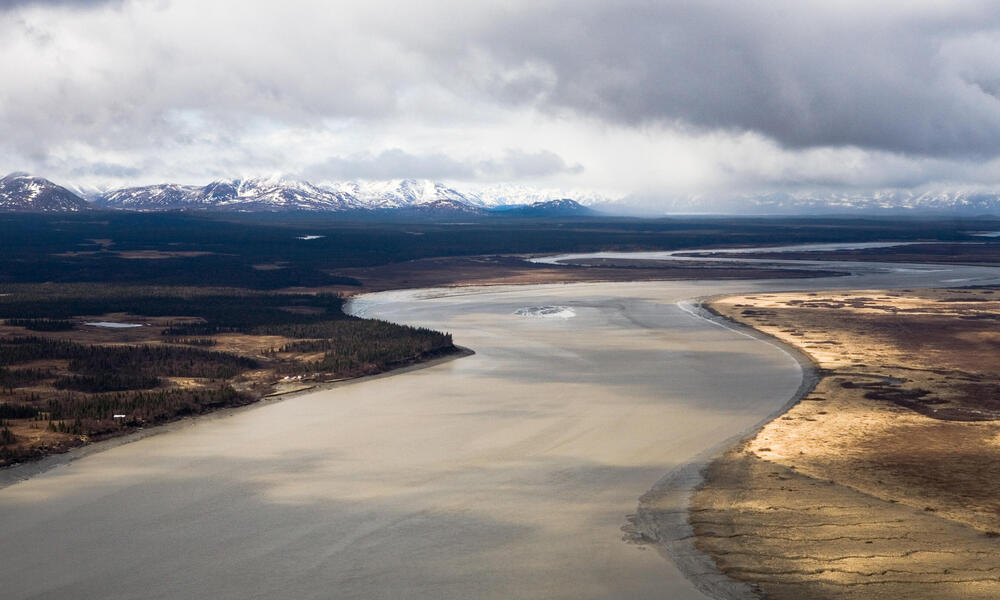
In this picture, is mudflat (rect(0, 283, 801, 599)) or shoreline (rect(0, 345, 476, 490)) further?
shoreline (rect(0, 345, 476, 490))

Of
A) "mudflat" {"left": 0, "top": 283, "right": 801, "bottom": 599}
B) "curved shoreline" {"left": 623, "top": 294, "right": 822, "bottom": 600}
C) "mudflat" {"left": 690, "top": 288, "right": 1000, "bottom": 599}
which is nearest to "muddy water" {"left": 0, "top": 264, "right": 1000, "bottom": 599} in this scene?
"mudflat" {"left": 0, "top": 283, "right": 801, "bottom": 599}

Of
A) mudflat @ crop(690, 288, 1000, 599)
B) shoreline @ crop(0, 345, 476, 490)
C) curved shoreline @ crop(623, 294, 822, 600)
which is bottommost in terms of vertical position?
curved shoreline @ crop(623, 294, 822, 600)

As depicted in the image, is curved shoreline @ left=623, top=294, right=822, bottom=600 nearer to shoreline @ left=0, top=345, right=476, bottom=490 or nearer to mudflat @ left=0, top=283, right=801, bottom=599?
mudflat @ left=0, top=283, right=801, bottom=599

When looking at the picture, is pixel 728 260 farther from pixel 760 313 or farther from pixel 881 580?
pixel 881 580

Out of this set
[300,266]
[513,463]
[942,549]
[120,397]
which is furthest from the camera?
[300,266]

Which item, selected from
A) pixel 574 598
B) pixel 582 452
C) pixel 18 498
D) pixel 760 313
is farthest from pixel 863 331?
pixel 18 498

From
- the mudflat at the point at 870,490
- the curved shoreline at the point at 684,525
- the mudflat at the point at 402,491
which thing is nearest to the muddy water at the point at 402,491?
the mudflat at the point at 402,491

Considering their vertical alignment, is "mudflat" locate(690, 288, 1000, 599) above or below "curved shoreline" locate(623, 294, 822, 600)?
above

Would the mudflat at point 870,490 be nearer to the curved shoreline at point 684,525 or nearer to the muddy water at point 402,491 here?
the curved shoreline at point 684,525

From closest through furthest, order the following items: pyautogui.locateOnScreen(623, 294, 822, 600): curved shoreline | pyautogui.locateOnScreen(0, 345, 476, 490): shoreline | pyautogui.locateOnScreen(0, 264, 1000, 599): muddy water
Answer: pyautogui.locateOnScreen(623, 294, 822, 600): curved shoreline, pyautogui.locateOnScreen(0, 264, 1000, 599): muddy water, pyautogui.locateOnScreen(0, 345, 476, 490): shoreline
